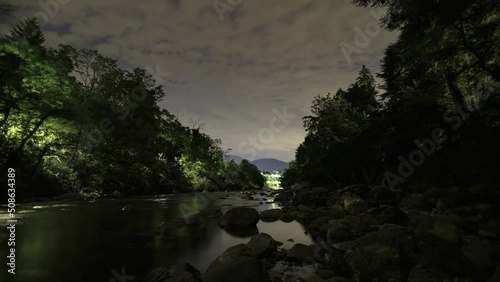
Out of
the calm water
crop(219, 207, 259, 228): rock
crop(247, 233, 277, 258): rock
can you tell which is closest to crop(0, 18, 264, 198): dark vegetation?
the calm water

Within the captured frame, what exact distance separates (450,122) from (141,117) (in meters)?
43.3

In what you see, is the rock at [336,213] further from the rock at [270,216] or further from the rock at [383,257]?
the rock at [383,257]

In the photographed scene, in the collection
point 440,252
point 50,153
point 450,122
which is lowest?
point 440,252

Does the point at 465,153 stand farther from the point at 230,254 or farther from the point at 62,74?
the point at 62,74

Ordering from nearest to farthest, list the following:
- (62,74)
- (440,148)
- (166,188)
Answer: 1. (440,148)
2. (62,74)
3. (166,188)

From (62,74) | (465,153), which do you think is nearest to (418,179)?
(465,153)

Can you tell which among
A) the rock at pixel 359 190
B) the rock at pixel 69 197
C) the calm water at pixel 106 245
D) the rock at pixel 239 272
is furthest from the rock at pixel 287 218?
the rock at pixel 69 197

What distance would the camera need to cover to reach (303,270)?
711 centimetres

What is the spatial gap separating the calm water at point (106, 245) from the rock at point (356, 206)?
3.18m

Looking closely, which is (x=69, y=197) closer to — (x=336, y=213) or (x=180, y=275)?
(x=336, y=213)

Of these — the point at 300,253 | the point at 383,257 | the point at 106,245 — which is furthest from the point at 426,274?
the point at 106,245

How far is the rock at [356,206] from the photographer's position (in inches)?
593

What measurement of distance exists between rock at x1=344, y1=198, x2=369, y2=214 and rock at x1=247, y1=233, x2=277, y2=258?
8.24 meters

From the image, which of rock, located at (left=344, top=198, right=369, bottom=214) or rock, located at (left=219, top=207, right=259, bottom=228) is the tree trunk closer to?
rock, located at (left=219, top=207, right=259, bottom=228)
